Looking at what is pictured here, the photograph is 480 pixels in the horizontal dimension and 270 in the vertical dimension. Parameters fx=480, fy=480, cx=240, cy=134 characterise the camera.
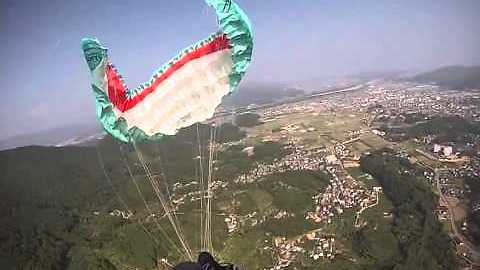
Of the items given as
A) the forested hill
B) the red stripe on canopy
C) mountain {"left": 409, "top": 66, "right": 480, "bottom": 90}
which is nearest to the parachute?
the red stripe on canopy

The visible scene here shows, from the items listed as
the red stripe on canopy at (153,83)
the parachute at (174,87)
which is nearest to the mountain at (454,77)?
the parachute at (174,87)

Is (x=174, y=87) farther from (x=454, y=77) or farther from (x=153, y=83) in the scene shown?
(x=454, y=77)

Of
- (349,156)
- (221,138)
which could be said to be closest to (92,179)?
(221,138)

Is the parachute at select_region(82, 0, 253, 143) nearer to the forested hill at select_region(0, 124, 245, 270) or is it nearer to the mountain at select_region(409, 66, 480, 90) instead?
the forested hill at select_region(0, 124, 245, 270)

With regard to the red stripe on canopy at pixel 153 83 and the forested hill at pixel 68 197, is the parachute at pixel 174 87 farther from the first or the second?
the forested hill at pixel 68 197

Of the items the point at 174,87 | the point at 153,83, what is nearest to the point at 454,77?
the point at 174,87

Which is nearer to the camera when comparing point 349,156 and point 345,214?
point 345,214

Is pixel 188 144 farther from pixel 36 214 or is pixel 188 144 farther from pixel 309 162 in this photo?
pixel 36 214

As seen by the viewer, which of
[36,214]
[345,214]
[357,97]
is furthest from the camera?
[357,97]
